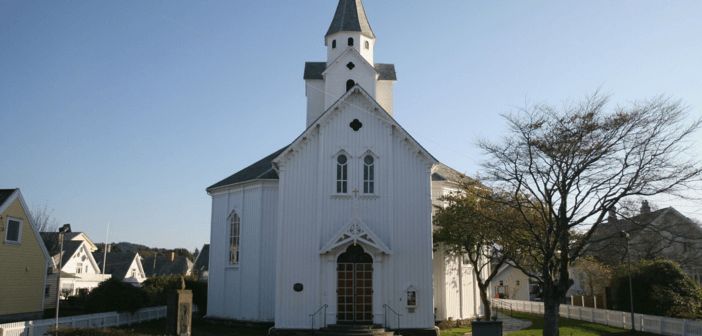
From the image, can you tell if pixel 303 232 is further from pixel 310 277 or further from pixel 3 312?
pixel 3 312

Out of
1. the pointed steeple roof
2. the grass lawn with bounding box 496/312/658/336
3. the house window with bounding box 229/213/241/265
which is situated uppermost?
the pointed steeple roof

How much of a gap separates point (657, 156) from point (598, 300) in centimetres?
2140

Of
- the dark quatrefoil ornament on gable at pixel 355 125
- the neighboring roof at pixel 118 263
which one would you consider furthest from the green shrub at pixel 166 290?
the neighboring roof at pixel 118 263

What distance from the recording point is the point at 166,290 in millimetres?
34312

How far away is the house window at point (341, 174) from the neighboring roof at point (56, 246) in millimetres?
35898

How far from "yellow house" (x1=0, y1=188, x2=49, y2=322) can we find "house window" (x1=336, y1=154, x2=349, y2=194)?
51.0 feet

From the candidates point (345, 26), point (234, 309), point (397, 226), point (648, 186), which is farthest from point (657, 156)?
point (234, 309)

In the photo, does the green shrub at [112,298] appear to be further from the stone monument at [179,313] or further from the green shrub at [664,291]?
the green shrub at [664,291]

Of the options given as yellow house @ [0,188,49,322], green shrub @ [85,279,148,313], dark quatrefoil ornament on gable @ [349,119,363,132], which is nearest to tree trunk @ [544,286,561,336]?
dark quatrefoil ornament on gable @ [349,119,363,132]

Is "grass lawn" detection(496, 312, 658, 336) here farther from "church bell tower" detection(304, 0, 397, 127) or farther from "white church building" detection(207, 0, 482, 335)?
"church bell tower" detection(304, 0, 397, 127)

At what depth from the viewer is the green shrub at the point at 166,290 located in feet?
105

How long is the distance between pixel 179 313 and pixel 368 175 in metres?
9.79

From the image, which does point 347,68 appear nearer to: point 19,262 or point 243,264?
point 243,264

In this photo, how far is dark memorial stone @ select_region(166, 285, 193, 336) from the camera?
20.7m
